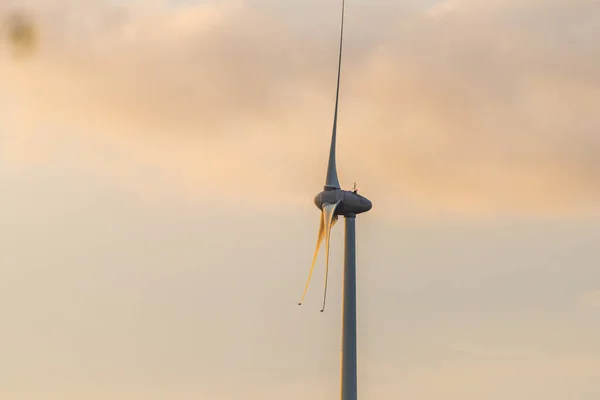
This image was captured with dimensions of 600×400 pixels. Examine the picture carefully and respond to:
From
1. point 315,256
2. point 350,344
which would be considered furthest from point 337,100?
point 350,344

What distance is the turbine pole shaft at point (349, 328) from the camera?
6250 inches

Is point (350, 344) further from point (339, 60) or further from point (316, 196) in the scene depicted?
point (339, 60)

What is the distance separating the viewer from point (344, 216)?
169000 millimetres

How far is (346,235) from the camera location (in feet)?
550

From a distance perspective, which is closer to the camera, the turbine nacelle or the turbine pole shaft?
the turbine pole shaft

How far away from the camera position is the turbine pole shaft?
521 ft

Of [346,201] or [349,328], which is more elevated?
[346,201]

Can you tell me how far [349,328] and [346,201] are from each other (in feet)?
48.4

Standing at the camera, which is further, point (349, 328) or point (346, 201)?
point (346, 201)

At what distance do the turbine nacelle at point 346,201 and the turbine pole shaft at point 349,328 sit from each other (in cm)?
426

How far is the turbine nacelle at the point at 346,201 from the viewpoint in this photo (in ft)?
549

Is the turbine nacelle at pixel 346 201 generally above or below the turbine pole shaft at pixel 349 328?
above

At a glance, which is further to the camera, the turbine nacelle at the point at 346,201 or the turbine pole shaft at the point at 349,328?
the turbine nacelle at the point at 346,201

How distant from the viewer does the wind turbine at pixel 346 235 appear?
15938 centimetres
